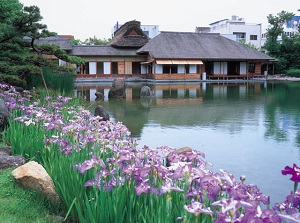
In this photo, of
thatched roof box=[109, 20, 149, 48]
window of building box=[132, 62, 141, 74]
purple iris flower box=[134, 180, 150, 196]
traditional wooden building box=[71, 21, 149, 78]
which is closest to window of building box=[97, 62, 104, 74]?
traditional wooden building box=[71, 21, 149, 78]

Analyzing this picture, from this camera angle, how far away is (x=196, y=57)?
1287 inches

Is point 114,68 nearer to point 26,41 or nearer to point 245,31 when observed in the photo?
point 26,41

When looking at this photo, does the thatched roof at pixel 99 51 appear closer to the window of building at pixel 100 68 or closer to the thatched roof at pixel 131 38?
the thatched roof at pixel 131 38

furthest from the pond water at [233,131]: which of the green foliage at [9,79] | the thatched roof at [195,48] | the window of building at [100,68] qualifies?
the window of building at [100,68]

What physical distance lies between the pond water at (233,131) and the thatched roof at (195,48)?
17.0m

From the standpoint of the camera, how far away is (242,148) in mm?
7605

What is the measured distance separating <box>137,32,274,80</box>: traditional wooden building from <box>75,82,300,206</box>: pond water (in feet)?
54.7

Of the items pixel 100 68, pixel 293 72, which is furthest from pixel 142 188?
pixel 293 72

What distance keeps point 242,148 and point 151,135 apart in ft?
7.34

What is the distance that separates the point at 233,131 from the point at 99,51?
26.3m

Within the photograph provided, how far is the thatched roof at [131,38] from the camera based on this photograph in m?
35.2

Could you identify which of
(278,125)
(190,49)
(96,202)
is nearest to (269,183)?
(96,202)

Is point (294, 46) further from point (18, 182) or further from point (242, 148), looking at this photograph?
point (18, 182)

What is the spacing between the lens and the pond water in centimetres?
612
